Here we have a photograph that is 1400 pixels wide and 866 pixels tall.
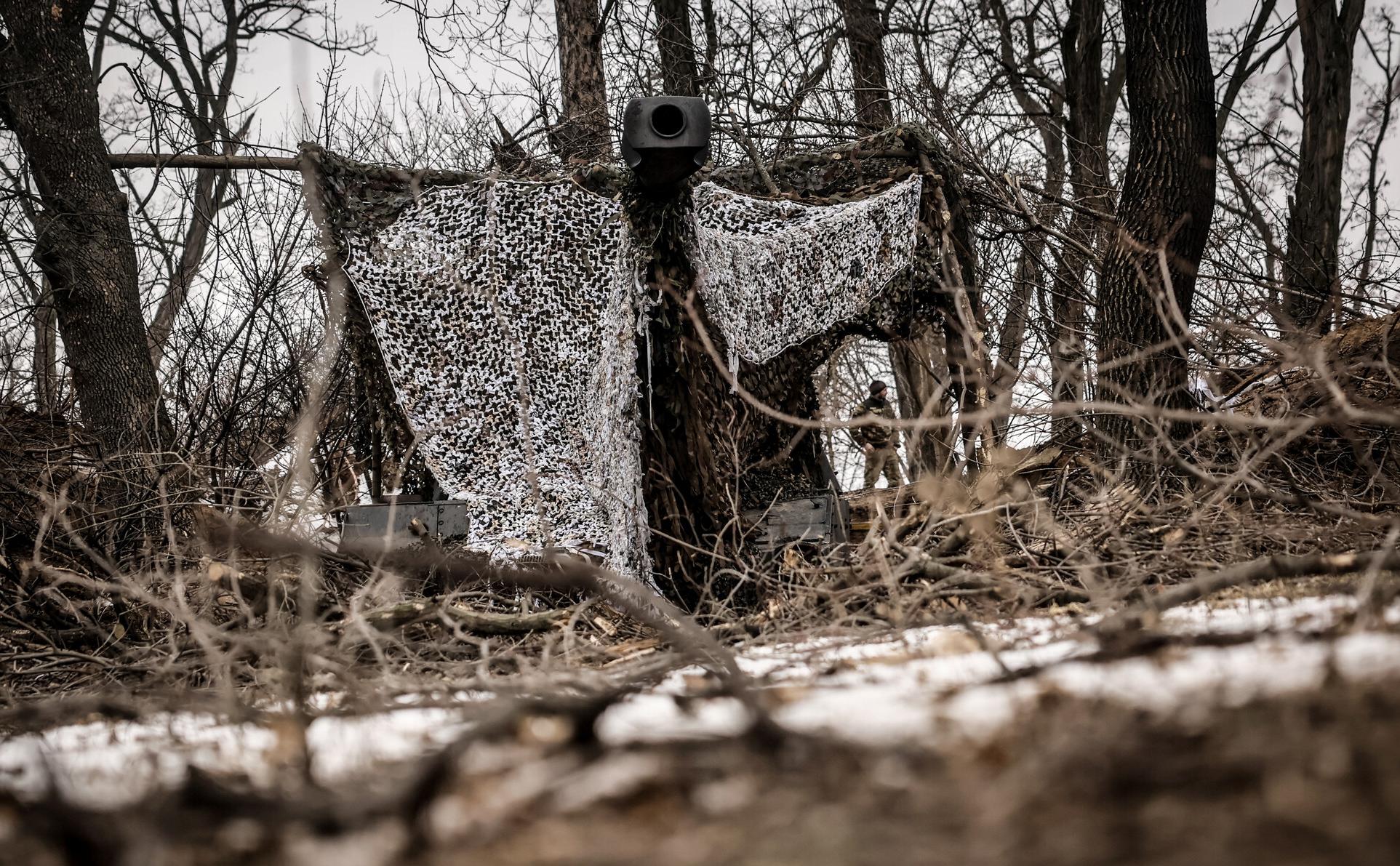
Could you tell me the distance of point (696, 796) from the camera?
1279 mm

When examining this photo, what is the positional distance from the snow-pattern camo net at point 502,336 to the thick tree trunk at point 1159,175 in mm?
3011

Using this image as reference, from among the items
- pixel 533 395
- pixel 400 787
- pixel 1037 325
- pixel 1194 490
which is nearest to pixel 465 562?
pixel 400 787

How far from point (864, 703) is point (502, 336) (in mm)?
3393

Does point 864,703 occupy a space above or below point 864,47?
below

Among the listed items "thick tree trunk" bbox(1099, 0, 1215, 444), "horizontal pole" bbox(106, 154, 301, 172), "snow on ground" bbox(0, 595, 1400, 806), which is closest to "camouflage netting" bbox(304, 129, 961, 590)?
"thick tree trunk" bbox(1099, 0, 1215, 444)

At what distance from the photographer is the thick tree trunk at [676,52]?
952 cm

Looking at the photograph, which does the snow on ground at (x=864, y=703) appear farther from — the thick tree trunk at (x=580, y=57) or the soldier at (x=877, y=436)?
the thick tree trunk at (x=580, y=57)

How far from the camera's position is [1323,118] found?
963cm

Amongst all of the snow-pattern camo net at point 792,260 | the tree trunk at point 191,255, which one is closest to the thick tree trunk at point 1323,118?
the snow-pattern camo net at point 792,260

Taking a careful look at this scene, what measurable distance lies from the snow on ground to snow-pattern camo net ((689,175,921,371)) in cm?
231

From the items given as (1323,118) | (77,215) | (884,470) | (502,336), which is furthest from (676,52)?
(502,336)

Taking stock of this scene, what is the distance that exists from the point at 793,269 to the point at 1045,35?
9.71 meters

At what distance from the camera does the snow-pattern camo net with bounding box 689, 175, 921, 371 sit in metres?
4.64

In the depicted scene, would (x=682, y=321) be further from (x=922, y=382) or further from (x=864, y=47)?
(x=922, y=382)
